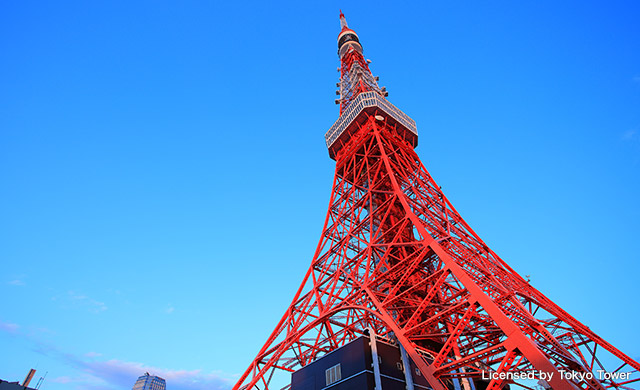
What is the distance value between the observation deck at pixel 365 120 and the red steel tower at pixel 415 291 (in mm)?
82

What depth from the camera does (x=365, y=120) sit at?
26.3 meters

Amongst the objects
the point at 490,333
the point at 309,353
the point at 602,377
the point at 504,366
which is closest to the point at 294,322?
the point at 309,353

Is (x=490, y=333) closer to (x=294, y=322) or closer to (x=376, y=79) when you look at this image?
(x=294, y=322)

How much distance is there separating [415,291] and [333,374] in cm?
615

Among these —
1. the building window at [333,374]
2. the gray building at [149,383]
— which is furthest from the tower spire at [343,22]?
the gray building at [149,383]

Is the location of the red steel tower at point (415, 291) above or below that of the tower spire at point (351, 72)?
below

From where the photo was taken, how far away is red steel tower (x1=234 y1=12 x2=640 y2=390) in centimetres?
1105

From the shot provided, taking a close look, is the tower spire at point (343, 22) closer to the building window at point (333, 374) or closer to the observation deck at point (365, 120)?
the observation deck at point (365, 120)

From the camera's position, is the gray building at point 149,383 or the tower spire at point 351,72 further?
the gray building at point 149,383

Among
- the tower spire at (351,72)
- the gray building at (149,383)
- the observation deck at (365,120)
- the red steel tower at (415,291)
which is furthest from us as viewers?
the gray building at (149,383)

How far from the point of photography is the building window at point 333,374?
14064mm

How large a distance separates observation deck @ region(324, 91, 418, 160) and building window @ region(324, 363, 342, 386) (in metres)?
16.8

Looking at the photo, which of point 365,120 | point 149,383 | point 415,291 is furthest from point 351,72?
point 149,383

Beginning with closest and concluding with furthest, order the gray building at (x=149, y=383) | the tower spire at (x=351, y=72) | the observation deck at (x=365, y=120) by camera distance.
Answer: the observation deck at (x=365, y=120)
the tower spire at (x=351, y=72)
the gray building at (x=149, y=383)
